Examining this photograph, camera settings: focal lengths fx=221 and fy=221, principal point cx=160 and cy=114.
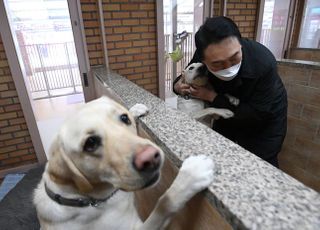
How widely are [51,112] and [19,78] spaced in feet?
2.52

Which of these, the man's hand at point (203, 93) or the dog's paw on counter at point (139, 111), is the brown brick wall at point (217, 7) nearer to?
the man's hand at point (203, 93)

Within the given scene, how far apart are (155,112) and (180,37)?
2.27 m

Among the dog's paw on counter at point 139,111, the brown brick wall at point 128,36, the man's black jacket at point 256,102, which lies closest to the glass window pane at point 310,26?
the brown brick wall at point 128,36

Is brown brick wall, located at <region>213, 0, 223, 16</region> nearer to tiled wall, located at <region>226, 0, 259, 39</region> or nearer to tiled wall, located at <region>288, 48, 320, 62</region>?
tiled wall, located at <region>226, 0, 259, 39</region>

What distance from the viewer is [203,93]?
1.73 m

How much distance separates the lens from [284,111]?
1.58 m

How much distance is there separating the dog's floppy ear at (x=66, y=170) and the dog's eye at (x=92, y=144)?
8 centimetres

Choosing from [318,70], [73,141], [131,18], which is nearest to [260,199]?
[73,141]

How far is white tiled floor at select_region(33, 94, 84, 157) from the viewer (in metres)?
2.79

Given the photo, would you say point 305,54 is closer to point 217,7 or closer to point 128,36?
point 217,7

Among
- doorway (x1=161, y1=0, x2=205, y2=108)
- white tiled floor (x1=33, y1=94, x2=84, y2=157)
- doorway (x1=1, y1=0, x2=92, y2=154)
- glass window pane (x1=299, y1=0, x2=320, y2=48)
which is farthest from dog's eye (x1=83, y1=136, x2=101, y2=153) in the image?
glass window pane (x1=299, y1=0, x2=320, y2=48)

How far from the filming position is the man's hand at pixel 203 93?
67.2 inches

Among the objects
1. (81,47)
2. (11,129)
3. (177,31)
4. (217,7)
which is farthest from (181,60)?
(11,129)

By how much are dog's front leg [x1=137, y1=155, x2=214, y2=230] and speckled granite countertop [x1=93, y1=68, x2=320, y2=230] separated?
0.03 m
